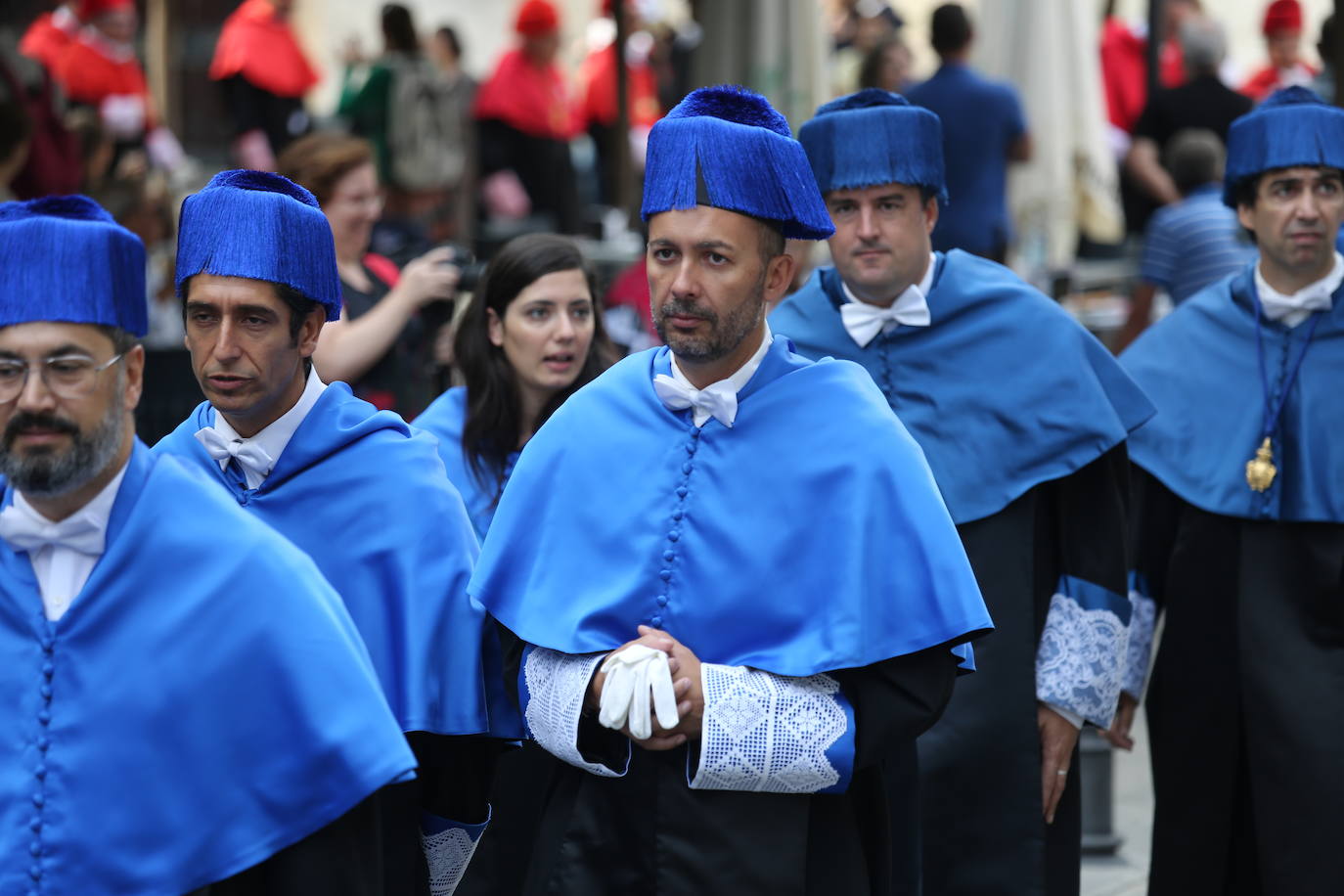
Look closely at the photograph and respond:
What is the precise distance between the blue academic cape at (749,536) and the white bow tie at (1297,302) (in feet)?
6.48

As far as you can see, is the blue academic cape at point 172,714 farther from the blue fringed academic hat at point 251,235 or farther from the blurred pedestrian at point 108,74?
the blurred pedestrian at point 108,74

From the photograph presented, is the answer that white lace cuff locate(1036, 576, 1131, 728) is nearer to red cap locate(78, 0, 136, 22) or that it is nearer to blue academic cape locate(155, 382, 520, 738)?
blue academic cape locate(155, 382, 520, 738)

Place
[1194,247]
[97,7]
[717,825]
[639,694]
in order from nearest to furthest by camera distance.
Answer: [639,694] → [717,825] → [1194,247] → [97,7]

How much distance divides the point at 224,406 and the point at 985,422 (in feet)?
6.35

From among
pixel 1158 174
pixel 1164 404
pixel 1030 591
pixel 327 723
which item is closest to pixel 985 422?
pixel 1030 591

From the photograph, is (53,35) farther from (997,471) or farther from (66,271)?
(66,271)

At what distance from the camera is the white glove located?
3.52 meters

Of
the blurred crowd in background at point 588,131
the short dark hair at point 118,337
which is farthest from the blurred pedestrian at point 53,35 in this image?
the short dark hair at point 118,337

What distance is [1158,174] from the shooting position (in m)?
11.4

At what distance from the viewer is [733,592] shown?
375 centimetres

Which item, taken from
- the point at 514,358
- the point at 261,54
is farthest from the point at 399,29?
the point at 514,358

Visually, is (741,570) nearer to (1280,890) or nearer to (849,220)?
(849,220)

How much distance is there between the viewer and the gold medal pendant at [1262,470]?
5332 mm

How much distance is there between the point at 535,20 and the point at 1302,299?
8214 millimetres
